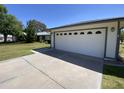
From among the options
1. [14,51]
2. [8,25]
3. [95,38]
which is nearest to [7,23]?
[8,25]

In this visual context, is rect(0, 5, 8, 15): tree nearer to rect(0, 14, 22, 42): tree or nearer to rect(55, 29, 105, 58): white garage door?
rect(0, 14, 22, 42): tree

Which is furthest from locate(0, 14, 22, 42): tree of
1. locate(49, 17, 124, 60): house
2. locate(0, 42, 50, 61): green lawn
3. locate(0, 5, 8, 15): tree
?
locate(49, 17, 124, 60): house

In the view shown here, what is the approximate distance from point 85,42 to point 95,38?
1.05 metres

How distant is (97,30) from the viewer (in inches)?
297

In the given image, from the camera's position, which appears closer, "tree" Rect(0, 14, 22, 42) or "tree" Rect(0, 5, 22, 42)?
"tree" Rect(0, 5, 22, 42)

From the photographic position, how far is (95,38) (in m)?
7.73

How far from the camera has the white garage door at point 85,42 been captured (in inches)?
293

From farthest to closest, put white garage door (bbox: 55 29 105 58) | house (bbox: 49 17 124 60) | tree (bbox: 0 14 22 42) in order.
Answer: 1. tree (bbox: 0 14 22 42)
2. white garage door (bbox: 55 29 105 58)
3. house (bbox: 49 17 124 60)

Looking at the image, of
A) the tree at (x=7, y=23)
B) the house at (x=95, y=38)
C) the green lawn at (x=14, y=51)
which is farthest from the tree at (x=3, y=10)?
the house at (x=95, y=38)

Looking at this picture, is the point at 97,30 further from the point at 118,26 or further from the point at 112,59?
the point at 112,59

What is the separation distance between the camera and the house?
6401 mm

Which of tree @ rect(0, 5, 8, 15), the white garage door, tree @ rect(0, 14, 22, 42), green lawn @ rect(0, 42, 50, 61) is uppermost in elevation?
tree @ rect(0, 5, 8, 15)

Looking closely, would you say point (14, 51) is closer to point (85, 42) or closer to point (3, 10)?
point (85, 42)

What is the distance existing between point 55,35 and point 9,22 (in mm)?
18308
